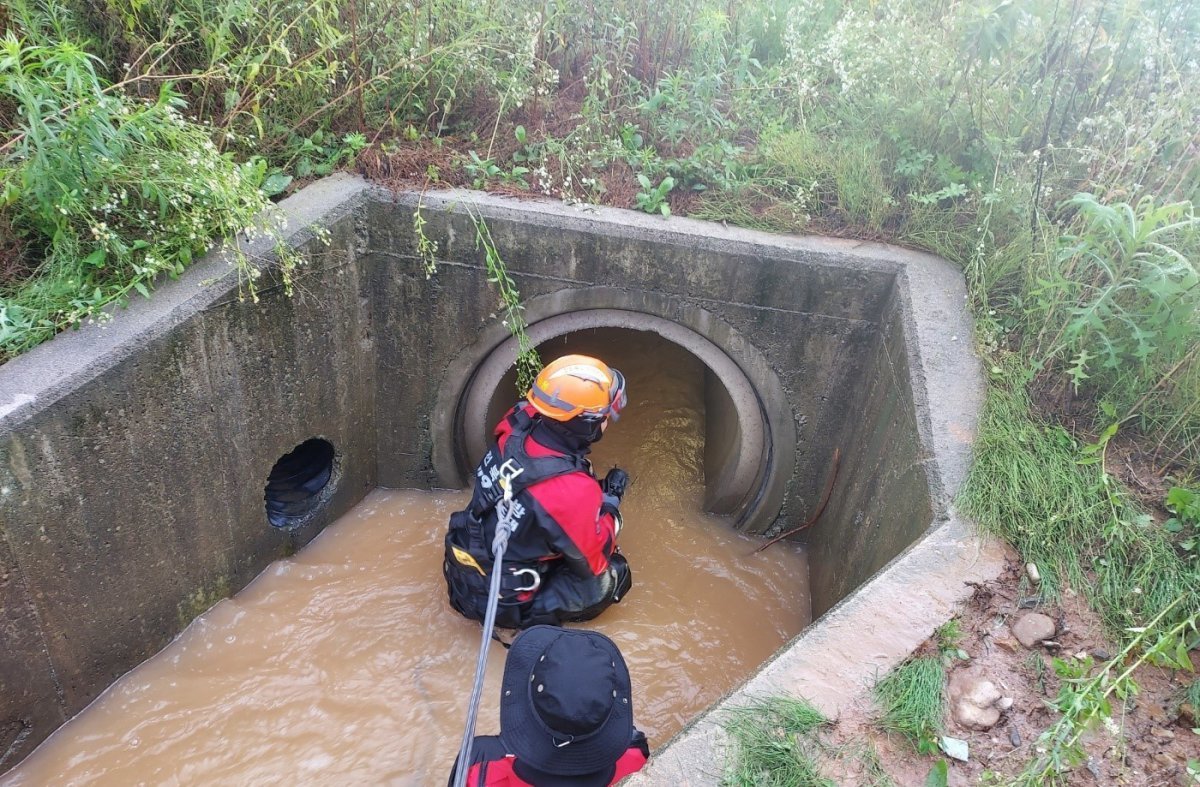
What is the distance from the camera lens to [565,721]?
2.24 m

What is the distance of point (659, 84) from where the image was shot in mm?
4824

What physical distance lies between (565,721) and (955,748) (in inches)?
43.9

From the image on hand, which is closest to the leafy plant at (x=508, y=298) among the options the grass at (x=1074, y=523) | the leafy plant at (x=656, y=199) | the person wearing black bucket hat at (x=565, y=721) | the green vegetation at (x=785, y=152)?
the green vegetation at (x=785, y=152)

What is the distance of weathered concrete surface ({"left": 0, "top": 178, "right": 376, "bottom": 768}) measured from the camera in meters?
2.81

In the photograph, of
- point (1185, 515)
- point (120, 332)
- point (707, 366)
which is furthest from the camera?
point (707, 366)

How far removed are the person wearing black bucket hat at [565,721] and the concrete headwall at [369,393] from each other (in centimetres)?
137

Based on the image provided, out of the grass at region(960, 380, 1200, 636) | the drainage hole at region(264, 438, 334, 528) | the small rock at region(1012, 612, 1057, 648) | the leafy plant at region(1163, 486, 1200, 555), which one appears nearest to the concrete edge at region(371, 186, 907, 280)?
the grass at region(960, 380, 1200, 636)

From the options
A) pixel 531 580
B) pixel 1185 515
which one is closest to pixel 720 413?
pixel 531 580

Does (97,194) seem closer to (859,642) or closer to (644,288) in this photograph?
(644,288)

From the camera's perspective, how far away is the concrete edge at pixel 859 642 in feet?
6.85

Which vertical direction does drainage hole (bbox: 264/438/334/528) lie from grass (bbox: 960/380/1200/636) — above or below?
below

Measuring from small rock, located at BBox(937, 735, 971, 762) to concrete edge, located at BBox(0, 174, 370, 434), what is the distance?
314cm

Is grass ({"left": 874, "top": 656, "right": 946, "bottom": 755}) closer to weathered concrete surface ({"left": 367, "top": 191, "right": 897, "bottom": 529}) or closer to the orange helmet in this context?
the orange helmet

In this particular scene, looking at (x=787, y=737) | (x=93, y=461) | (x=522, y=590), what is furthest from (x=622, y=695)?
(x=93, y=461)
